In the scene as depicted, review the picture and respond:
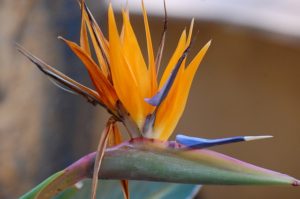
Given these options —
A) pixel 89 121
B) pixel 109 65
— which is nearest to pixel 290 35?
pixel 89 121

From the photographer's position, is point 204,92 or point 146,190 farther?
point 204,92

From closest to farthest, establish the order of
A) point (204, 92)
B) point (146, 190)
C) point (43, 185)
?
1. point (43, 185)
2. point (146, 190)
3. point (204, 92)

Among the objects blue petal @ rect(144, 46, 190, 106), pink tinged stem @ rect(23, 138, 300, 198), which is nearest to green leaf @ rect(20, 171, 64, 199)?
pink tinged stem @ rect(23, 138, 300, 198)

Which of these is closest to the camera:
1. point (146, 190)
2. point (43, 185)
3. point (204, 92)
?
point (43, 185)

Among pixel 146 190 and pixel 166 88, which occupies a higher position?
pixel 166 88

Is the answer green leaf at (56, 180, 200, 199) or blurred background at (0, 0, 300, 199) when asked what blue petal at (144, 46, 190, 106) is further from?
blurred background at (0, 0, 300, 199)

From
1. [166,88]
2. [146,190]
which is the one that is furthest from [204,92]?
[166,88]

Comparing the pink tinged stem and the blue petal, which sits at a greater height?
the blue petal

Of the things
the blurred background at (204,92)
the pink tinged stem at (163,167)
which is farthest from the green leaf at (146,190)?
the blurred background at (204,92)

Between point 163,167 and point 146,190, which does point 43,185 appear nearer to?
point 163,167

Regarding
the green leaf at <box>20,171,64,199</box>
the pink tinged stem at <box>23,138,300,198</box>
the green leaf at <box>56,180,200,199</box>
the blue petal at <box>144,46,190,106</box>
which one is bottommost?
the green leaf at <box>56,180,200,199</box>
